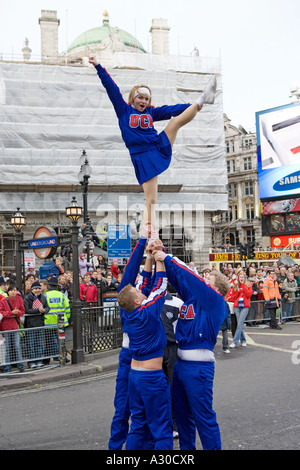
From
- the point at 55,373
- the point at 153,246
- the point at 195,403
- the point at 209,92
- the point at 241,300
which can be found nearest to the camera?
the point at 195,403

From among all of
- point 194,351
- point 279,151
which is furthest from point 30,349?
point 279,151

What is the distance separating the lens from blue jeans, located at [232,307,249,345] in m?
11.2

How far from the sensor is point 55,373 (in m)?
9.09

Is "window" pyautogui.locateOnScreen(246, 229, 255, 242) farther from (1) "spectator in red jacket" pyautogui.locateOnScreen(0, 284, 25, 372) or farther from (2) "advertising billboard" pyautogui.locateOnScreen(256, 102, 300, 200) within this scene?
(1) "spectator in red jacket" pyautogui.locateOnScreen(0, 284, 25, 372)

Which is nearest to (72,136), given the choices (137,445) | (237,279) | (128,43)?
(128,43)

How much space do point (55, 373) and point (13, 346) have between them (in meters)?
0.97

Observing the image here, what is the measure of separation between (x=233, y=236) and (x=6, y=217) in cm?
3862

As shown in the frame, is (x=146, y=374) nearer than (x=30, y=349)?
Yes

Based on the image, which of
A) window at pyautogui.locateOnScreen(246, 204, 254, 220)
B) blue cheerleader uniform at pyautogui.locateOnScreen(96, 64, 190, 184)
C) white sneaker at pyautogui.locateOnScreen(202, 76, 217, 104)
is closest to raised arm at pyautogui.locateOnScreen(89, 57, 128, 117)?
blue cheerleader uniform at pyautogui.locateOnScreen(96, 64, 190, 184)

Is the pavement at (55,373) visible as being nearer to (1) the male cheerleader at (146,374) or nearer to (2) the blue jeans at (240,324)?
(2) the blue jeans at (240,324)

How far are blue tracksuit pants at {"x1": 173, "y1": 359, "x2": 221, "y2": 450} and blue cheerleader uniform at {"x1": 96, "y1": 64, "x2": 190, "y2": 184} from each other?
1805 millimetres

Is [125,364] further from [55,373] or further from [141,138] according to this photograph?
[55,373]

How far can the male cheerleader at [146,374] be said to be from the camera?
410cm

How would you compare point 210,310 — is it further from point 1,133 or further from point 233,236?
point 233,236
